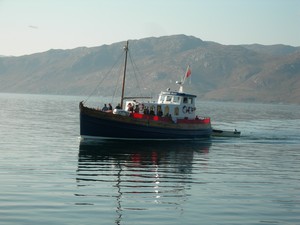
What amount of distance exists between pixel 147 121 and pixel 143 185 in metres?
25.2

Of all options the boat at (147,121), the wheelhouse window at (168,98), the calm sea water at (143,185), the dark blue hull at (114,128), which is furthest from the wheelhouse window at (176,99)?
the calm sea water at (143,185)

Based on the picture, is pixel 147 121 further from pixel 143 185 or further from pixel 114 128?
pixel 143 185

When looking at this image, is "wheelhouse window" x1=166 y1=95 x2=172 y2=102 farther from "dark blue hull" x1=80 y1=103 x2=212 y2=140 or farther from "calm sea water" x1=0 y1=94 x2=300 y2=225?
"calm sea water" x1=0 y1=94 x2=300 y2=225

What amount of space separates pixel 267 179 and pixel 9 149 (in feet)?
73.4

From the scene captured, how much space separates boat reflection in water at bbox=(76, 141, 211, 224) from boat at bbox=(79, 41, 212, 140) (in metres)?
1.39

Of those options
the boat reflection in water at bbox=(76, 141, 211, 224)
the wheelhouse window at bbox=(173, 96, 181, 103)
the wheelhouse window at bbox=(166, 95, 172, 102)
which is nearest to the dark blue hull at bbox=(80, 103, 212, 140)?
the boat reflection in water at bbox=(76, 141, 211, 224)

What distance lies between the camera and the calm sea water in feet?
71.2

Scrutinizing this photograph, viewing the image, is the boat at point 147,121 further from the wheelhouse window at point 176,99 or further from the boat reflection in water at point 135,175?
the boat reflection in water at point 135,175

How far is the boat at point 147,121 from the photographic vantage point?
170ft

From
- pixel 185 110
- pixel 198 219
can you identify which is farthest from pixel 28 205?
pixel 185 110

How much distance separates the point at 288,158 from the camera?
45.5 metres

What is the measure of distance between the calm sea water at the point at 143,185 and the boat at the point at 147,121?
299 centimetres

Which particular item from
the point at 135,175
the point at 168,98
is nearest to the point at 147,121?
the point at 168,98

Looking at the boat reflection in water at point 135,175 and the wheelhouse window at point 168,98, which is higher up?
the wheelhouse window at point 168,98
